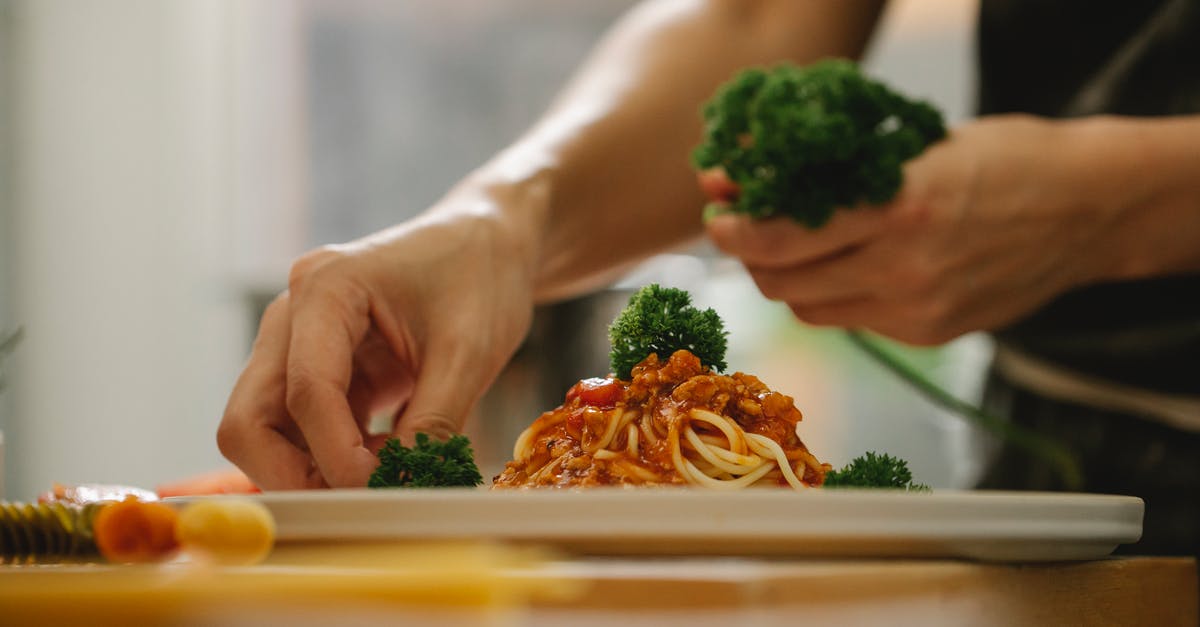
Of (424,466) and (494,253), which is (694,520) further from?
(494,253)

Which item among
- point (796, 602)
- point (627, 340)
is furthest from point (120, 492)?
point (796, 602)

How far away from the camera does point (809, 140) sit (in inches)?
37.5

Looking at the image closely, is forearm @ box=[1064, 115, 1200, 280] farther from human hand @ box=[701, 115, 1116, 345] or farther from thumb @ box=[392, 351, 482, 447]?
thumb @ box=[392, 351, 482, 447]

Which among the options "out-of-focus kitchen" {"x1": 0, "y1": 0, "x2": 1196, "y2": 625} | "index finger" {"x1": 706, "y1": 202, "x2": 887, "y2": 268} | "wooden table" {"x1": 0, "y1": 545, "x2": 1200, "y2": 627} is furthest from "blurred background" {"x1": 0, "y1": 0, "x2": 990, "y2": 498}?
"wooden table" {"x1": 0, "y1": 545, "x2": 1200, "y2": 627}

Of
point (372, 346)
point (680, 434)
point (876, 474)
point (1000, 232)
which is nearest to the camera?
point (876, 474)

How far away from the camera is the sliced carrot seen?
0.50 m

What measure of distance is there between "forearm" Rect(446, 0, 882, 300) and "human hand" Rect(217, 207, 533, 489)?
157mm

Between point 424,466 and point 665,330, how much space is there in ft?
0.70

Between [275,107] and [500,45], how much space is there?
3.17 feet

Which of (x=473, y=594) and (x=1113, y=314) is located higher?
(x=473, y=594)

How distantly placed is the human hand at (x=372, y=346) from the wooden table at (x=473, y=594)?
45 centimetres

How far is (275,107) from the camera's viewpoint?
4715 millimetres

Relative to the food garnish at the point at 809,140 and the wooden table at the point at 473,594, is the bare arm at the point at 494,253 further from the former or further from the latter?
the wooden table at the point at 473,594

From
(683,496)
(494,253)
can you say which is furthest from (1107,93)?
(683,496)
